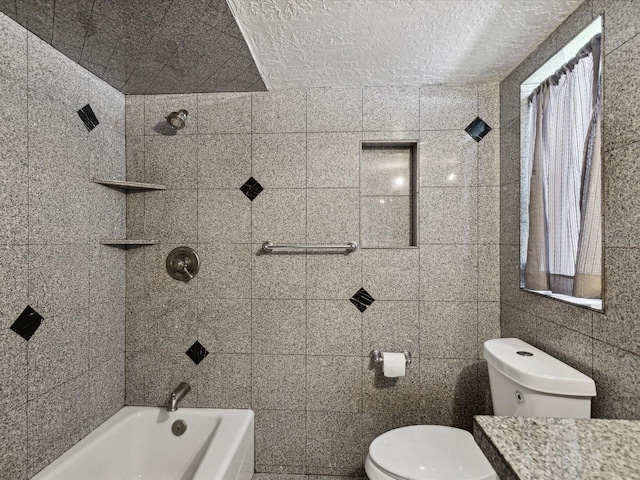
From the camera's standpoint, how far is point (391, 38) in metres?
1.35

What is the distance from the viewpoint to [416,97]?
173cm

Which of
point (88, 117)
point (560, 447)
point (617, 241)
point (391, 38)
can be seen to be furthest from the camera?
point (88, 117)

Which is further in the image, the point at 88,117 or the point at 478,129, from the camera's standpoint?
the point at 478,129

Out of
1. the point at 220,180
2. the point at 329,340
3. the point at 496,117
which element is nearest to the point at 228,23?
the point at 220,180

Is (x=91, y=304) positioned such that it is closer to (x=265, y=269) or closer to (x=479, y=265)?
(x=265, y=269)

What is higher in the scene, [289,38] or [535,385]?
[289,38]

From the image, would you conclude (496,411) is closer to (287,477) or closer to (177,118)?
(287,477)

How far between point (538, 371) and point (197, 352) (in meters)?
1.62

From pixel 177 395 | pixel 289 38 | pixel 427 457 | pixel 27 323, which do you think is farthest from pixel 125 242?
pixel 427 457

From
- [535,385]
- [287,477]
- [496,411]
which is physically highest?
[535,385]

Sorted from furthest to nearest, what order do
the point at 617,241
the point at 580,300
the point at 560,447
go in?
the point at 580,300 < the point at 617,241 < the point at 560,447

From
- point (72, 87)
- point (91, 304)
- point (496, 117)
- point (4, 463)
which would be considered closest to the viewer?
point (4, 463)

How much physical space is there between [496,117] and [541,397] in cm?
137

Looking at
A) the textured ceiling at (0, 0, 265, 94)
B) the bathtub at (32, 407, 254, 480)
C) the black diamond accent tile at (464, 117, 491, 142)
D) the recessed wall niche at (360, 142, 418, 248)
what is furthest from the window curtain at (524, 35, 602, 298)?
the bathtub at (32, 407, 254, 480)
